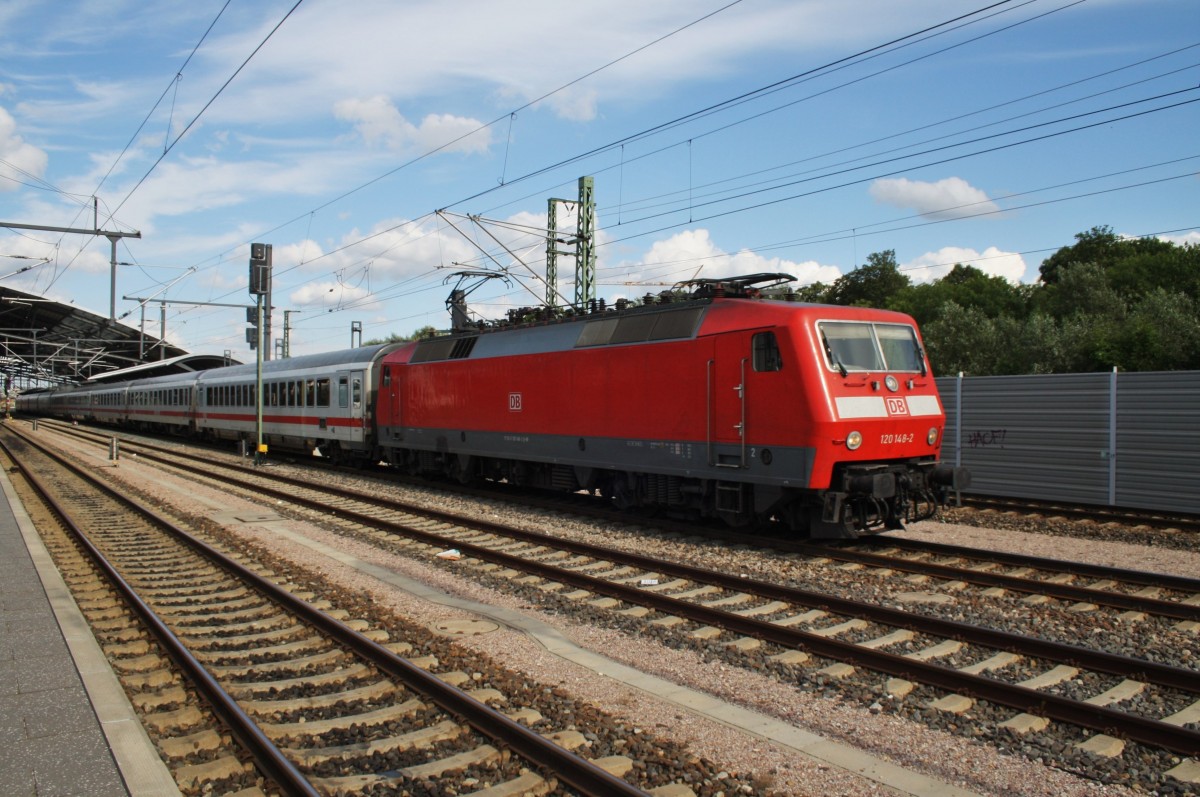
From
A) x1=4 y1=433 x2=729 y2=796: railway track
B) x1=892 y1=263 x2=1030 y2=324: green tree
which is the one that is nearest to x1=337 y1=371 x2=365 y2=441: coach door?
x1=4 y1=433 x2=729 y2=796: railway track

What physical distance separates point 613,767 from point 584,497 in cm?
1286

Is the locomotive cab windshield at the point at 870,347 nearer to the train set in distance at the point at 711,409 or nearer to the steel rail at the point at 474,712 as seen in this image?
the train set in distance at the point at 711,409

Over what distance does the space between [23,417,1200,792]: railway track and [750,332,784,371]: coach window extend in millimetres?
2473

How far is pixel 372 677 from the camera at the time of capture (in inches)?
261

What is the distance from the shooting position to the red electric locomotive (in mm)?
10984

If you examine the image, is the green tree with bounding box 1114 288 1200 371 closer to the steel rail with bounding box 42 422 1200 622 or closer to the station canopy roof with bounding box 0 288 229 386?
the steel rail with bounding box 42 422 1200 622

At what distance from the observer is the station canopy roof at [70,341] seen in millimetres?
50031

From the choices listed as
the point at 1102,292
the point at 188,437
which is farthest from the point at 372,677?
the point at 1102,292

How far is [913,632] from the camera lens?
770 cm

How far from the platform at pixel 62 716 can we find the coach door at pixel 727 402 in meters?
7.83

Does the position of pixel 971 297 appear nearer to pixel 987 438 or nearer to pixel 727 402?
pixel 987 438

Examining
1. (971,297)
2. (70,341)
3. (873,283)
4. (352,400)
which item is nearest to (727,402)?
(352,400)

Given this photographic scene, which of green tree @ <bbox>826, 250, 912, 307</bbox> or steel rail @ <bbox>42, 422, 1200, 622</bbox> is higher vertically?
green tree @ <bbox>826, 250, 912, 307</bbox>

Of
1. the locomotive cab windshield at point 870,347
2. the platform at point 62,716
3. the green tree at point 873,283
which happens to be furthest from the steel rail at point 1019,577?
the green tree at point 873,283
